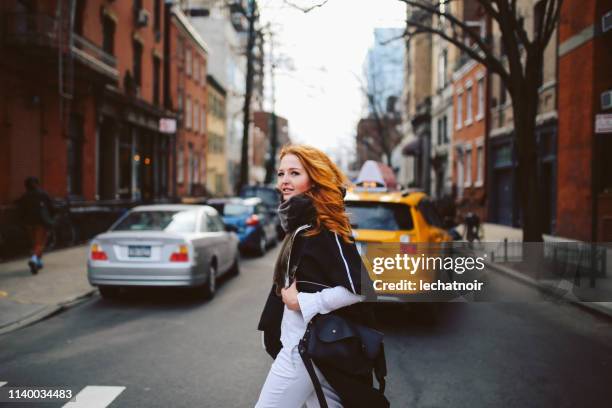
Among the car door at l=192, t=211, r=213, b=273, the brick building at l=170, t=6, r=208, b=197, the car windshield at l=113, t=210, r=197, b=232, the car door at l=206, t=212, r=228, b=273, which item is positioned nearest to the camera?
the car door at l=192, t=211, r=213, b=273

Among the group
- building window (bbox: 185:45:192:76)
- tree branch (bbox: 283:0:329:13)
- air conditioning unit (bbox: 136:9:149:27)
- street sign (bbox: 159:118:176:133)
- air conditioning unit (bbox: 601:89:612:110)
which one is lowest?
street sign (bbox: 159:118:176:133)

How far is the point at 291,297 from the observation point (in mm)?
2600

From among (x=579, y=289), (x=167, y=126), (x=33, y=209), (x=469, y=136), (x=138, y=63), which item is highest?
(x=138, y=63)

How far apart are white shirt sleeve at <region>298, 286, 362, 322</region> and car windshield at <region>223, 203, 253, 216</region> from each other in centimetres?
1292

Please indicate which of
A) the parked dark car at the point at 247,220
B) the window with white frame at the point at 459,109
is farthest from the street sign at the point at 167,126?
the window with white frame at the point at 459,109

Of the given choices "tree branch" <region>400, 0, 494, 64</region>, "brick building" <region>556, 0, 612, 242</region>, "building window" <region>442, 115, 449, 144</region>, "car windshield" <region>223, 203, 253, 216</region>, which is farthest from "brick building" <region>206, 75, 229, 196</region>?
Result: "tree branch" <region>400, 0, 494, 64</region>

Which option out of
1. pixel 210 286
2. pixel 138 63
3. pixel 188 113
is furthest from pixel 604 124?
pixel 188 113

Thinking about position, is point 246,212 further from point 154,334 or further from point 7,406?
point 7,406

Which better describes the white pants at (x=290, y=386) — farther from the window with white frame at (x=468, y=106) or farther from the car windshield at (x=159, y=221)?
the window with white frame at (x=468, y=106)

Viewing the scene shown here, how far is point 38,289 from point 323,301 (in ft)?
27.9

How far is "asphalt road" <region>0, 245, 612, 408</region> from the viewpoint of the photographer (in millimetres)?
4883

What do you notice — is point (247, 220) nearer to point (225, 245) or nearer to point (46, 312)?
point (225, 245)

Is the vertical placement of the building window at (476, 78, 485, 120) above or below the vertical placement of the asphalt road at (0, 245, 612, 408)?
above

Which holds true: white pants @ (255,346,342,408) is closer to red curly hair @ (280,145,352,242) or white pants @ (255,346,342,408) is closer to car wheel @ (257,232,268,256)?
red curly hair @ (280,145,352,242)
